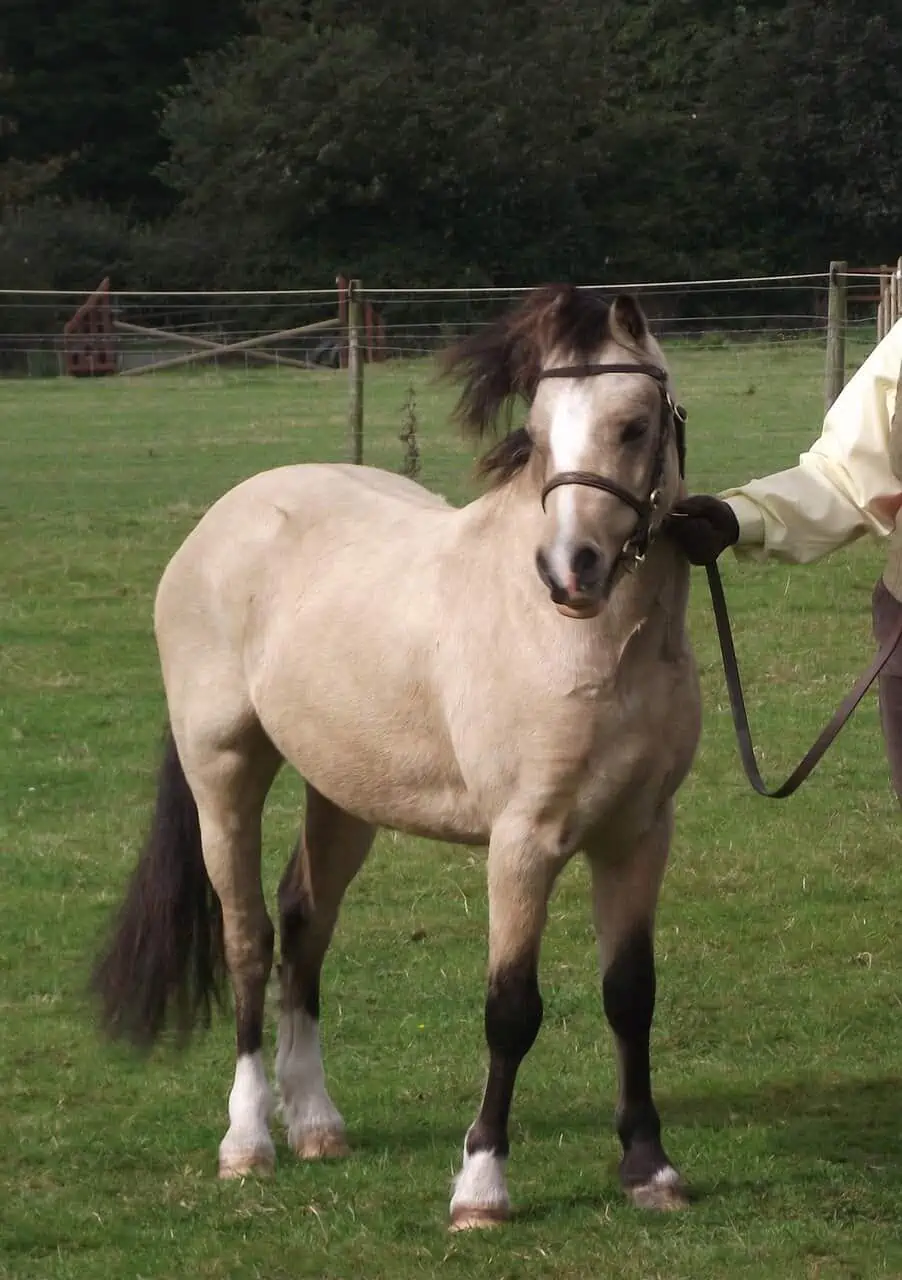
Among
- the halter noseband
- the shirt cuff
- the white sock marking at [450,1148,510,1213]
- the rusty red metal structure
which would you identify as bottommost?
the rusty red metal structure

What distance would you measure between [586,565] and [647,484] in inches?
10.8

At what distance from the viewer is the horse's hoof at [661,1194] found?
387 cm

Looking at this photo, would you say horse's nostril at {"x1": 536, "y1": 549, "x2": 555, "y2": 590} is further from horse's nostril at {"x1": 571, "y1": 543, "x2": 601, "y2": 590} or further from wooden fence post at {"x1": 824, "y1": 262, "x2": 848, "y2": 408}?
wooden fence post at {"x1": 824, "y1": 262, "x2": 848, "y2": 408}

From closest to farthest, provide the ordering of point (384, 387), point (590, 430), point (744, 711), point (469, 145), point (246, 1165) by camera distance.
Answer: point (590, 430) < point (744, 711) < point (246, 1165) < point (384, 387) < point (469, 145)

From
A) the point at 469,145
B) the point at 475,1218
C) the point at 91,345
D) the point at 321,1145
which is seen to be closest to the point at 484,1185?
the point at 475,1218

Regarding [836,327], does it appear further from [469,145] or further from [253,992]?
[469,145]

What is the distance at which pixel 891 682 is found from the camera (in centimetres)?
372

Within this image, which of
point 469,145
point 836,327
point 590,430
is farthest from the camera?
point 469,145

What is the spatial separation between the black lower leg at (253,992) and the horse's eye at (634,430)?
1739 millimetres

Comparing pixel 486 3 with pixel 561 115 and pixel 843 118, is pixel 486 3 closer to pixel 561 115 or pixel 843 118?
pixel 561 115

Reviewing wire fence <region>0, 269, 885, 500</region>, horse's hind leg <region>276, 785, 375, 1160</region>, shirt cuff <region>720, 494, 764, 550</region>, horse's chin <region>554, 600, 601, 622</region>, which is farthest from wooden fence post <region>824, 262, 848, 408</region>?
horse's chin <region>554, 600, 601, 622</region>

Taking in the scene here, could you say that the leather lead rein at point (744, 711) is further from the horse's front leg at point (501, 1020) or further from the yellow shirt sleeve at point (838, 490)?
the horse's front leg at point (501, 1020)

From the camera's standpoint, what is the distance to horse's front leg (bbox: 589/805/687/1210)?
384 centimetres

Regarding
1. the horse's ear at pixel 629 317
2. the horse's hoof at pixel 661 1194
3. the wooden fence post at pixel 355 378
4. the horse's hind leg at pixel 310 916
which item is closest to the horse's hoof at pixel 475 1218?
the horse's hoof at pixel 661 1194
